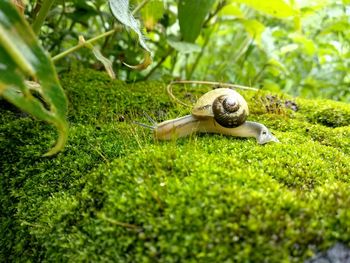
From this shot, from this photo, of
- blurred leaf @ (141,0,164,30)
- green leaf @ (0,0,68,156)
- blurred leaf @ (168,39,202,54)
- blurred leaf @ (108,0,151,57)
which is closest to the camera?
green leaf @ (0,0,68,156)

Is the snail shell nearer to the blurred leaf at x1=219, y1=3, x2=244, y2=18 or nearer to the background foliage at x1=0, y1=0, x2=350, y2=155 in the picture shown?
the background foliage at x1=0, y1=0, x2=350, y2=155

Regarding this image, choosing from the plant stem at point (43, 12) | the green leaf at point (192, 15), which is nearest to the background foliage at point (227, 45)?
the green leaf at point (192, 15)

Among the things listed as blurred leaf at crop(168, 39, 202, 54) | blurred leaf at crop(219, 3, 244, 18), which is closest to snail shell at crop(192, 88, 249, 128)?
blurred leaf at crop(168, 39, 202, 54)

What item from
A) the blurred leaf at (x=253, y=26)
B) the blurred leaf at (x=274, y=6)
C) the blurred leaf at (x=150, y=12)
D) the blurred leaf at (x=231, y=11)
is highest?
the blurred leaf at (x=150, y=12)

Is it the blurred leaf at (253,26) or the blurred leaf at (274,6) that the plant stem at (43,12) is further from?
the blurred leaf at (253,26)

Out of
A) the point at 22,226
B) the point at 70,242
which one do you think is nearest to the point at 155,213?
the point at 70,242

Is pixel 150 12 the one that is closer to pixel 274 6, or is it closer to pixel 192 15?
pixel 192 15

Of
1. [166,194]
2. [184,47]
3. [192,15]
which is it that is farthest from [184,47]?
[166,194]
